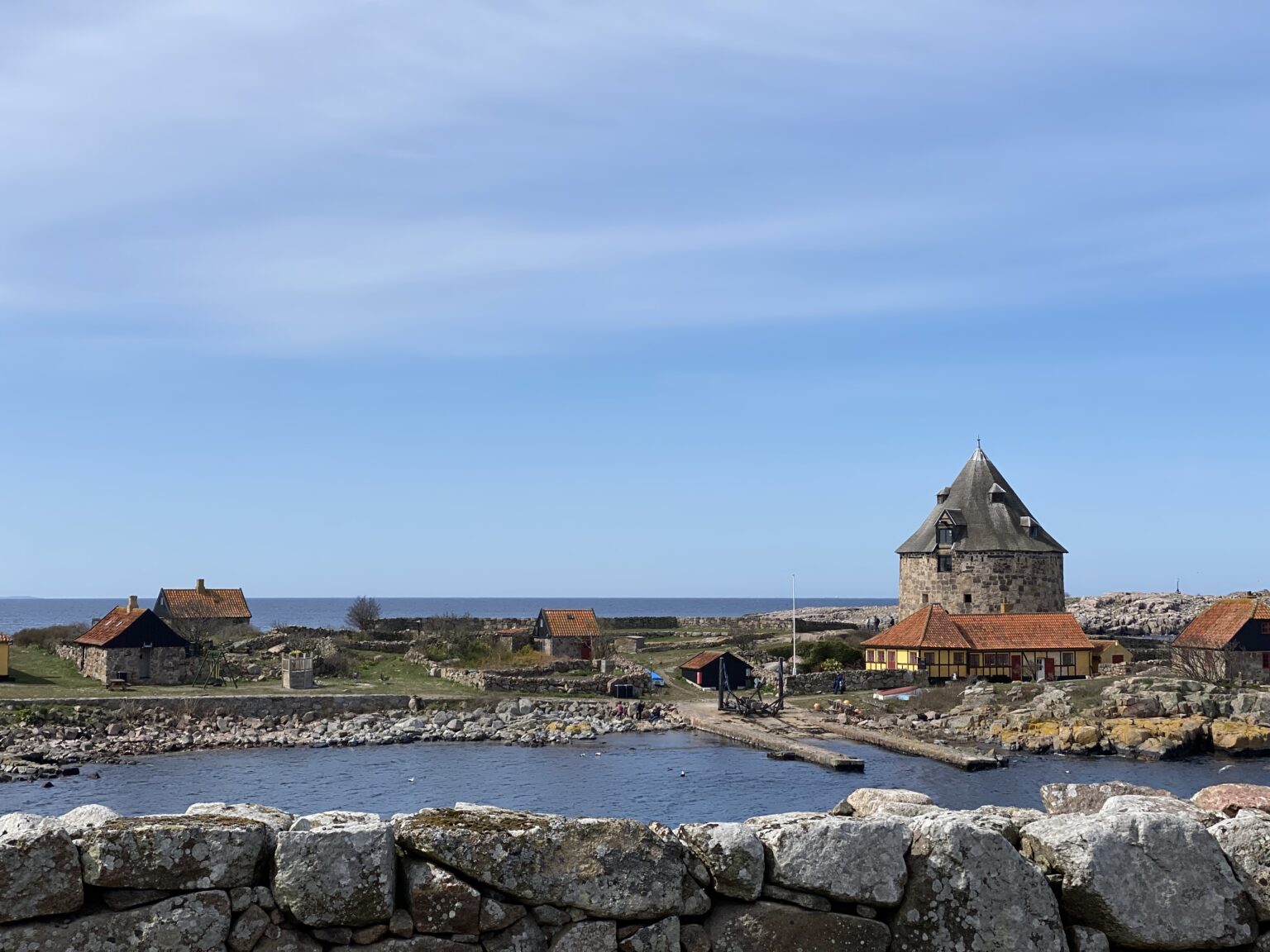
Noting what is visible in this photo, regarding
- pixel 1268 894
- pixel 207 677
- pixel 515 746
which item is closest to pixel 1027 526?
pixel 515 746

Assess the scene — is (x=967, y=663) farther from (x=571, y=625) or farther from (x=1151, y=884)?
(x=1151, y=884)

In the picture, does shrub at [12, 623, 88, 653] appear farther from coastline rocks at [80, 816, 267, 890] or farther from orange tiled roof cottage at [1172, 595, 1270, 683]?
coastline rocks at [80, 816, 267, 890]

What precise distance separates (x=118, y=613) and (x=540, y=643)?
2244 centimetres

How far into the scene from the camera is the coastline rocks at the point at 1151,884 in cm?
579

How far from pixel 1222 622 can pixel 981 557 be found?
1409 cm

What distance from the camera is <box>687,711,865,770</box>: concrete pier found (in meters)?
40.5

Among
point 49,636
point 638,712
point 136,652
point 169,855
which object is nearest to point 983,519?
point 638,712

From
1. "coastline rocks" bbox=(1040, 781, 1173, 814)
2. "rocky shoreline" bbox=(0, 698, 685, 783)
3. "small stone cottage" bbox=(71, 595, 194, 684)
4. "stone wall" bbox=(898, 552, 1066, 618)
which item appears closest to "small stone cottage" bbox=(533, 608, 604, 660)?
"rocky shoreline" bbox=(0, 698, 685, 783)

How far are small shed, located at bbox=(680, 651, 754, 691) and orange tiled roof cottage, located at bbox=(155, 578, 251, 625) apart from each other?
94.9 ft

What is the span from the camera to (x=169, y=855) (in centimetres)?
545

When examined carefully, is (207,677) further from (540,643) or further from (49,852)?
(49,852)

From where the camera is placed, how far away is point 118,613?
58.2m

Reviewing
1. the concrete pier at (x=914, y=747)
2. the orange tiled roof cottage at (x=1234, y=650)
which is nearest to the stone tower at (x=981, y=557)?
the orange tiled roof cottage at (x=1234, y=650)

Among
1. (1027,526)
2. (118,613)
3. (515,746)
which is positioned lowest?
(515,746)
